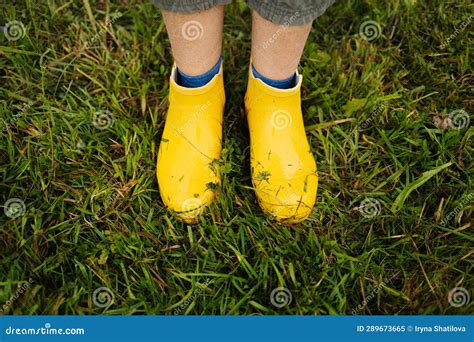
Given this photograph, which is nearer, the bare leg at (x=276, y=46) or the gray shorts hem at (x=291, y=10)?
the gray shorts hem at (x=291, y=10)

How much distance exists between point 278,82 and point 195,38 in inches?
13.1

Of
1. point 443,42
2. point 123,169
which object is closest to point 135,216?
point 123,169

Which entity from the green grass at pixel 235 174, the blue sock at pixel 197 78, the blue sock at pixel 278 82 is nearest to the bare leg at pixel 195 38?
the blue sock at pixel 197 78

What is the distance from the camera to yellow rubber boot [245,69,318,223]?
154 centimetres

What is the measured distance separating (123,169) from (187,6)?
0.71 metres

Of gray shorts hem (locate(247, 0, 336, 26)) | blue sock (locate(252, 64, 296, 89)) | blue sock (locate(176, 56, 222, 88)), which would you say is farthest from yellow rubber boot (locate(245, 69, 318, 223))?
gray shorts hem (locate(247, 0, 336, 26))

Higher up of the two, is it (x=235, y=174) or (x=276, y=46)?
(x=276, y=46)

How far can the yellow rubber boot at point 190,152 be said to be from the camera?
155 centimetres

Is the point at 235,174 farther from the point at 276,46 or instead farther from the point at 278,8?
the point at 278,8

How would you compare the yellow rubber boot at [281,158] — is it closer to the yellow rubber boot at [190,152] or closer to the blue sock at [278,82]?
the blue sock at [278,82]

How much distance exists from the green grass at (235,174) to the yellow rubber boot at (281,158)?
0.25 feet

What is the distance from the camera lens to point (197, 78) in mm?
1520

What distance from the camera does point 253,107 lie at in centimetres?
163

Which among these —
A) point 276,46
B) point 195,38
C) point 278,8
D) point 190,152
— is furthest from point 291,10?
point 190,152
